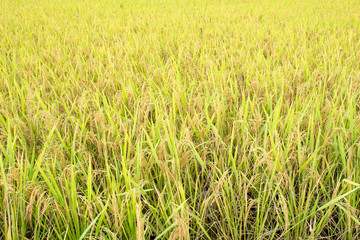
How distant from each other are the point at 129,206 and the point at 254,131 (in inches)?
20.2

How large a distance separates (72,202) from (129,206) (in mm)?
130

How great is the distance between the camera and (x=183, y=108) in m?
1.05

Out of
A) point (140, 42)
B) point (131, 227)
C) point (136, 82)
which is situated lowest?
point (131, 227)

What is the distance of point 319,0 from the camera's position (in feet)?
16.5

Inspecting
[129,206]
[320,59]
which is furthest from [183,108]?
[320,59]

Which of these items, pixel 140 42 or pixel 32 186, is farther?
pixel 140 42

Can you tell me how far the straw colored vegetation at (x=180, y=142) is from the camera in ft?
1.90

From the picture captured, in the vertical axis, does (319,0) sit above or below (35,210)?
above

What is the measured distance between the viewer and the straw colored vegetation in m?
0.58

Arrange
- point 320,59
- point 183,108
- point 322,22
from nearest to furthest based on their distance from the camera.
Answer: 1. point 183,108
2. point 320,59
3. point 322,22

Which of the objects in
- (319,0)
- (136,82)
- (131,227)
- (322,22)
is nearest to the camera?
(131,227)

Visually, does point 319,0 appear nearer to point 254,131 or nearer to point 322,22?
point 322,22

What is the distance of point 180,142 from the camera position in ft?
2.23

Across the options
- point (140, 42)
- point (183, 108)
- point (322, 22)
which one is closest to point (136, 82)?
point (183, 108)
